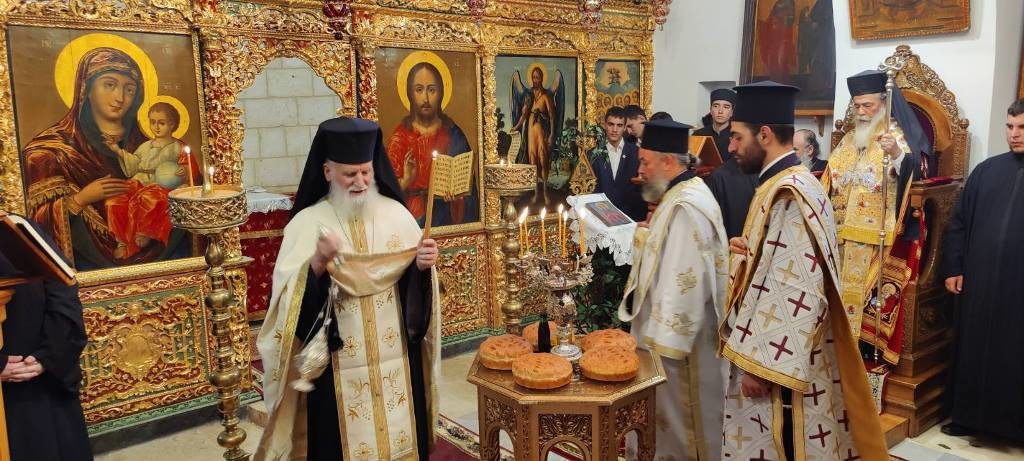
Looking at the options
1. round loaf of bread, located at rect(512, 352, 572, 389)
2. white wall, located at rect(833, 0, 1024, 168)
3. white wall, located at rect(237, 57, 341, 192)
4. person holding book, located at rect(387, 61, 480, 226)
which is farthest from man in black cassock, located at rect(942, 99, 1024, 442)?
white wall, located at rect(237, 57, 341, 192)

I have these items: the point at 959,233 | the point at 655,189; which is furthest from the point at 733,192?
the point at 959,233

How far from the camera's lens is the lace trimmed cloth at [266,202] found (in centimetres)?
729

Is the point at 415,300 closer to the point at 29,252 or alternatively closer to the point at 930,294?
the point at 29,252

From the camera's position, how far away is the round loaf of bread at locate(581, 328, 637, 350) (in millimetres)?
3236

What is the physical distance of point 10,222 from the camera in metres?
2.16

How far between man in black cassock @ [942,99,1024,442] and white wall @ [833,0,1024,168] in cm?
65

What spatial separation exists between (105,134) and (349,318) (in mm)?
2548

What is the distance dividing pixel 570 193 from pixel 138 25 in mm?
4294

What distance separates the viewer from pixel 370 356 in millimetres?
3238

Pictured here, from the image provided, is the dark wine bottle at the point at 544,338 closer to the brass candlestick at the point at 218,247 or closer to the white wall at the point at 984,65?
the brass candlestick at the point at 218,247

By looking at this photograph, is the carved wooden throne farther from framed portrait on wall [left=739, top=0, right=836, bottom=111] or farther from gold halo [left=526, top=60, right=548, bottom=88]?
gold halo [left=526, top=60, right=548, bottom=88]

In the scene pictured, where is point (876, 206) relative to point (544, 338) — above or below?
above

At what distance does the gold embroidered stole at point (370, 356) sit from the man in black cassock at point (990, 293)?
368 cm

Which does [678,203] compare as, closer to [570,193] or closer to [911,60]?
[911,60]
